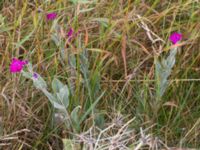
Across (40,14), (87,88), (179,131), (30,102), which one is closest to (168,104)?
(179,131)

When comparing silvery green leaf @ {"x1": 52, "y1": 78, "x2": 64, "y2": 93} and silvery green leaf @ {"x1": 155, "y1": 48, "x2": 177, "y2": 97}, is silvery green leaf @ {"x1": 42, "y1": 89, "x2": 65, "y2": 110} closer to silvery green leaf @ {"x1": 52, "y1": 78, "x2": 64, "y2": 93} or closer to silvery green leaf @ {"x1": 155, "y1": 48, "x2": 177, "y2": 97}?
silvery green leaf @ {"x1": 52, "y1": 78, "x2": 64, "y2": 93}

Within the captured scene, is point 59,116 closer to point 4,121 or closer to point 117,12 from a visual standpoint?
point 4,121

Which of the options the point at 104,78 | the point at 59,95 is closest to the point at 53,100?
the point at 59,95

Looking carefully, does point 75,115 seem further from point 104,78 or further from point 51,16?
point 51,16

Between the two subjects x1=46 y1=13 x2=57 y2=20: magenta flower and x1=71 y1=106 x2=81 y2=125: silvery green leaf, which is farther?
x1=46 y1=13 x2=57 y2=20: magenta flower

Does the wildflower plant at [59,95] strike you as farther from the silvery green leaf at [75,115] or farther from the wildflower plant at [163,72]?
the wildflower plant at [163,72]

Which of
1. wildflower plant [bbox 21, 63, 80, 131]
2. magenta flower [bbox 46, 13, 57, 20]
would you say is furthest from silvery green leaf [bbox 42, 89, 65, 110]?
magenta flower [bbox 46, 13, 57, 20]

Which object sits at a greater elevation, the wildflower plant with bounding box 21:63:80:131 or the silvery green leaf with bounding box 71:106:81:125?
the wildflower plant with bounding box 21:63:80:131
